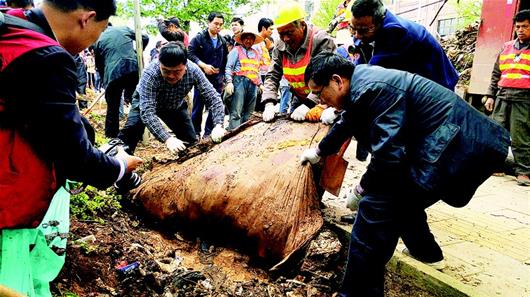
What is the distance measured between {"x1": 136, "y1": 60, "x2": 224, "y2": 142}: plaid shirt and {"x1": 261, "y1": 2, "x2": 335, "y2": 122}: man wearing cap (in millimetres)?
571

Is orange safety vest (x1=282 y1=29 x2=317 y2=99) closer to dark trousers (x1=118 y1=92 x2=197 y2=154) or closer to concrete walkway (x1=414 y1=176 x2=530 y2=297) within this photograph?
dark trousers (x1=118 y1=92 x2=197 y2=154)

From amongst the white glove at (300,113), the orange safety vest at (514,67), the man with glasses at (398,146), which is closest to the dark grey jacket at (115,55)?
the white glove at (300,113)

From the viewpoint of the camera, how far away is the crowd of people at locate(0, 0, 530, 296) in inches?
51.8

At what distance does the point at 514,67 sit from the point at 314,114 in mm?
2730

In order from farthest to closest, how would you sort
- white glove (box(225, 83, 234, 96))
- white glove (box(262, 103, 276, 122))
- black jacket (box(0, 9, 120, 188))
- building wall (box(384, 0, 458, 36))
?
building wall (box(384, 0, 458, 36))
white glove (box(225, 83, 234, 96))
white glove (box(262, 103, 276, 122))
black jacket (box(0, 9, 120, 188))

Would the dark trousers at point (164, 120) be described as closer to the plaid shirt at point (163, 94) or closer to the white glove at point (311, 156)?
the plaid shirt at point (163, 94)

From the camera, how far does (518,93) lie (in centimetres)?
459

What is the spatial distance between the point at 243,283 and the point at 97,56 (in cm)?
370

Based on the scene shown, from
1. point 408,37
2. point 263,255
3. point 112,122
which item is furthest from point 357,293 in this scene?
point 112,122

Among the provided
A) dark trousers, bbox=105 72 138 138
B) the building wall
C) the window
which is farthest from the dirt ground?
the window

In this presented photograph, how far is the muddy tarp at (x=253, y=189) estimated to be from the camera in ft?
9.17

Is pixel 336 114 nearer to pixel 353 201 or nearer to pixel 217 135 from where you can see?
pixel 353 201

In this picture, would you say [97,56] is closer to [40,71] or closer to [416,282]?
[40,71]

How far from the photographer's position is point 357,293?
225 centimetres
